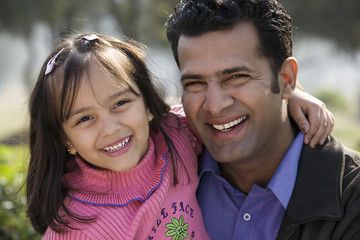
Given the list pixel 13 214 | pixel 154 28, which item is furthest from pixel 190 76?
pixel 154 28

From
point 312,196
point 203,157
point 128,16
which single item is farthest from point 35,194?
point 128,16

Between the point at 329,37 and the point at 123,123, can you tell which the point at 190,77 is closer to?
the point at 123,123

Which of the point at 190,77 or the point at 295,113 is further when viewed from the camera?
the point at 295,113

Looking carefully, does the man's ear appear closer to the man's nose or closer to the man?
the man

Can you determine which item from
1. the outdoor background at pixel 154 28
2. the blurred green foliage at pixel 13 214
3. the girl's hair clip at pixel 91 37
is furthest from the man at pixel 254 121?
the outdoor background at pixel 154 28

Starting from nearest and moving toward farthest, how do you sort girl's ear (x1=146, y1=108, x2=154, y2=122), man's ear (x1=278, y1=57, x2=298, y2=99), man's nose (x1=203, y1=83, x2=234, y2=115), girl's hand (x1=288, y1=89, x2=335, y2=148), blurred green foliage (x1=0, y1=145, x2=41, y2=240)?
man's nose (x1=203, y1=83, x2=234, y2=115) → girl's hand (x1=288, y1=89, x2=335, y2=148) → man's ear (x1=278, y1=57, x2=298, y2=99) → girl's ear (x1=146, y1=108, x2=154, y2=122) → blurred green foliage (x1=0, y1=145, x2=41, y2=240)

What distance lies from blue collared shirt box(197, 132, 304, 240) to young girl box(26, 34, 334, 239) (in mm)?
107

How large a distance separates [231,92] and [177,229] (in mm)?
873

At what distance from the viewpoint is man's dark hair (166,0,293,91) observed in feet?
8.02

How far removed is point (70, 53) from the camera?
2.51 meters

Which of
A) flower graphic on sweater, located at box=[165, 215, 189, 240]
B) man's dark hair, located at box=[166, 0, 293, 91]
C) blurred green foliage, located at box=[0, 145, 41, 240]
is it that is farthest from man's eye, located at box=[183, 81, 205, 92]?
blurred green foliage, located at box=[0, 145, 41, 240]

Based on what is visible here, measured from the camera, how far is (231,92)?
2.45 metres

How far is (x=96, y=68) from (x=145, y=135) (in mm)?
507

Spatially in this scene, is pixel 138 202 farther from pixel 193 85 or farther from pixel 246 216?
pixel 193 85
